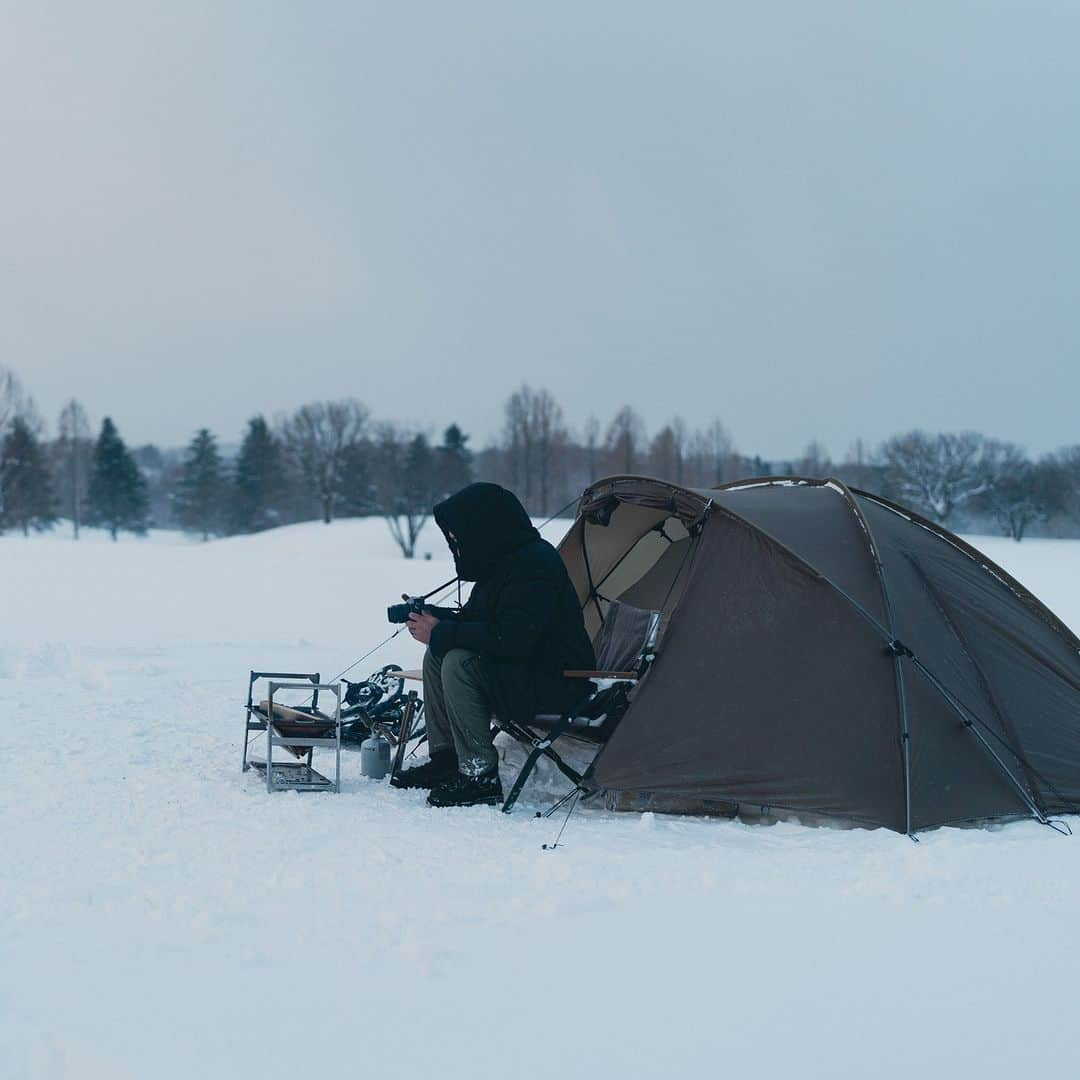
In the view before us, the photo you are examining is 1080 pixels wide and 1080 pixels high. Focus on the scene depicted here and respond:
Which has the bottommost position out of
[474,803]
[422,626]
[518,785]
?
[474,803]

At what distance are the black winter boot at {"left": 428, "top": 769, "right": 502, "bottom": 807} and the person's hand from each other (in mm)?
758

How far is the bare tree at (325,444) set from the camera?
61.1m

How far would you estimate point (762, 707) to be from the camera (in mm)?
5406

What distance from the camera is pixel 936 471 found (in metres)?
60.6

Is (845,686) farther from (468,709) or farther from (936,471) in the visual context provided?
(936,471)

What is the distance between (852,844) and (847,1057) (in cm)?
192

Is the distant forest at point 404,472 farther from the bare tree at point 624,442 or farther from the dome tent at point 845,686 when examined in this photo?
the dome tent at point 845,686

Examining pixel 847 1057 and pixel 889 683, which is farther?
pixel 889 683

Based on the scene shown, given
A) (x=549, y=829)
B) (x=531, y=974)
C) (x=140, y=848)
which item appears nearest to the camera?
(x=531, y=974)

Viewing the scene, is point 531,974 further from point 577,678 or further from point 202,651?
point 202,651

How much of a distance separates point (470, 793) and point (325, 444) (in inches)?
2300

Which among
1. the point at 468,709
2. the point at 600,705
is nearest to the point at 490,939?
the point at 468,709

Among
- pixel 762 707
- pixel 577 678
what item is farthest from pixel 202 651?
pixel 762 707

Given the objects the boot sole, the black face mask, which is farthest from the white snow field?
the black face mask
